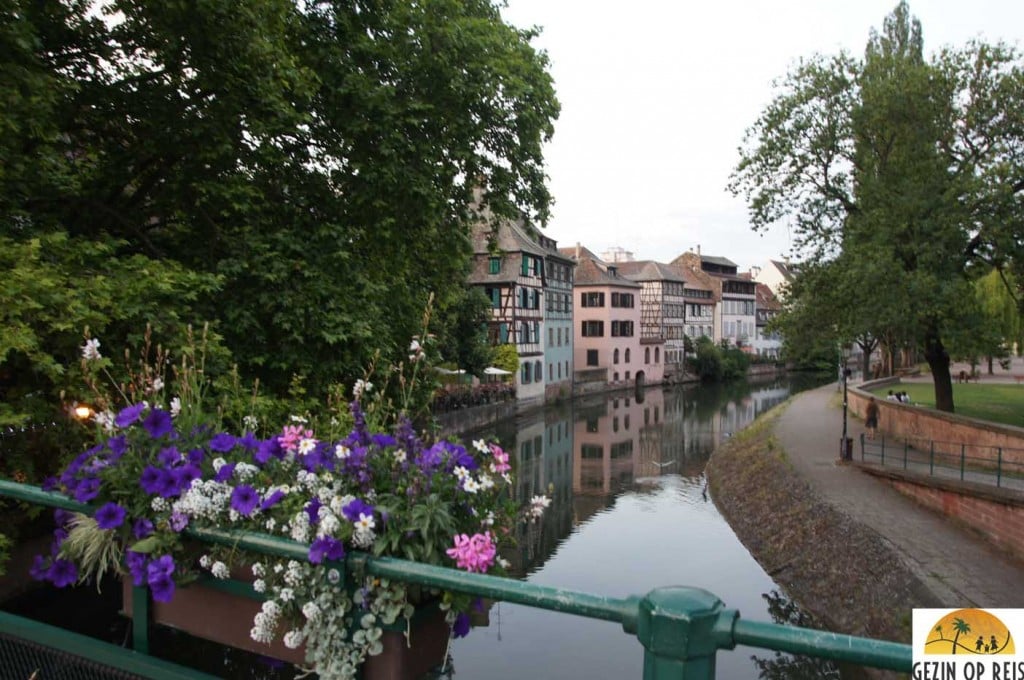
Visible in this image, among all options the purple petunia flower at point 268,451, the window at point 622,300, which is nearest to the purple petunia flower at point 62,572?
the purple petunia flower at point 268,451

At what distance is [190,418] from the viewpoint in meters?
3.52

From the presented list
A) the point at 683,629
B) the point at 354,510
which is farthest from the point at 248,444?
the point at 683,629

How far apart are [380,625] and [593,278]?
6181 centimetres

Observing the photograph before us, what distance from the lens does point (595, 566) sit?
60.6 ft

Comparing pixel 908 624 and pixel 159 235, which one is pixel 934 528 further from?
pixel 159 235

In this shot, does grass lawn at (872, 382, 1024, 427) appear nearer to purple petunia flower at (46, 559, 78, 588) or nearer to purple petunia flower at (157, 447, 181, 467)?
purple petunia flower at (157, 447, 181, 467)

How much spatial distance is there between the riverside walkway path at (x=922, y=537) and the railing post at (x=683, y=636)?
12900 mm

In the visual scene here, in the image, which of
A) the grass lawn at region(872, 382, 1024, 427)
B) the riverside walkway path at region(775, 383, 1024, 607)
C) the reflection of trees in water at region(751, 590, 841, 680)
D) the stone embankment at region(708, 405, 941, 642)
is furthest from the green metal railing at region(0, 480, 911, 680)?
the grass lawn at region(872, 382, 1024, 427)

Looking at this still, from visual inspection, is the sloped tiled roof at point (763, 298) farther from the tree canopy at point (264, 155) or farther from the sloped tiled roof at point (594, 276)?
the tree canopy at point (264, 155)

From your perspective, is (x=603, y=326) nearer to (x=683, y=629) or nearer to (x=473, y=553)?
(x=473, y=553)

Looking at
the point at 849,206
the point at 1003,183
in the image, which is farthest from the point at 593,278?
the point at 1003,183

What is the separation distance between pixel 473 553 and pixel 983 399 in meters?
37.4

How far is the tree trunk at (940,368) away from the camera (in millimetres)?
23828

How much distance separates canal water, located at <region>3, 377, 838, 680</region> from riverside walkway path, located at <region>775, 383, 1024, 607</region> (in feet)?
8.35
